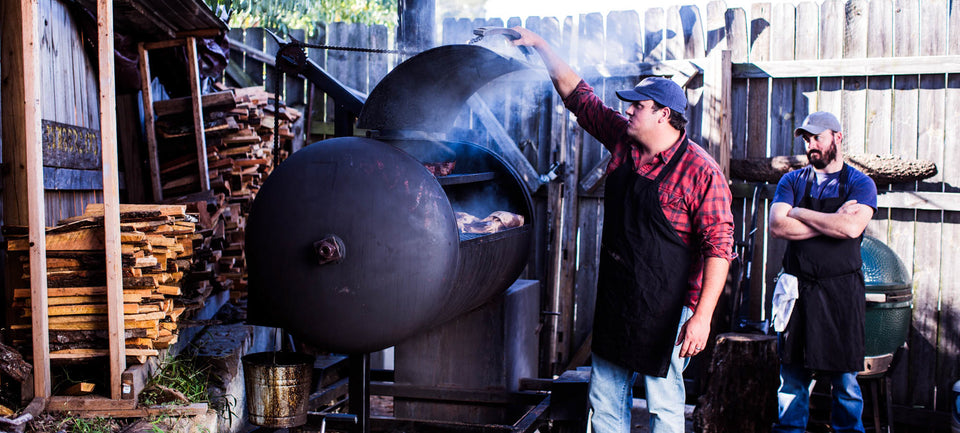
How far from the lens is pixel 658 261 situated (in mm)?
3406

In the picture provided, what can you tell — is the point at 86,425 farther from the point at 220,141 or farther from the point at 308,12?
the point at 308,12

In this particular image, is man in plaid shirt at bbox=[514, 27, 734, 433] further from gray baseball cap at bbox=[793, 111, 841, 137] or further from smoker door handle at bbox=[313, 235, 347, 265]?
gray baseball cap at bbox=[793, 111, 841, 137]

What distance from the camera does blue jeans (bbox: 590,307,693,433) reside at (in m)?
3.48

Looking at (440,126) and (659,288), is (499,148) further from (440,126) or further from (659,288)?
(659,288)

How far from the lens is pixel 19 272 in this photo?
3.84 m

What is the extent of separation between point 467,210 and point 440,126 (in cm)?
74

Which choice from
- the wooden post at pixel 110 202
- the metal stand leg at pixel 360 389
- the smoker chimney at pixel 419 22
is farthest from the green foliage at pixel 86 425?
the smoker chimney at pixel 419 22

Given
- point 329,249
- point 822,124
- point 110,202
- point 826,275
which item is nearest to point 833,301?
point 826,275

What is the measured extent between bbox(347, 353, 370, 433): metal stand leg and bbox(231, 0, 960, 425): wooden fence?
3.09 m

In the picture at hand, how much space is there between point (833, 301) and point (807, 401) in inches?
25.9

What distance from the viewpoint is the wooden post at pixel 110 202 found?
3693 mm

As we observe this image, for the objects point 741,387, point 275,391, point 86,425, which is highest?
point 275,391

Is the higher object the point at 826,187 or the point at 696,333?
the point at 826,187

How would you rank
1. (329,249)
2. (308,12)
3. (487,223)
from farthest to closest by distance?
(308,12) < (487,223) < (329,249)
